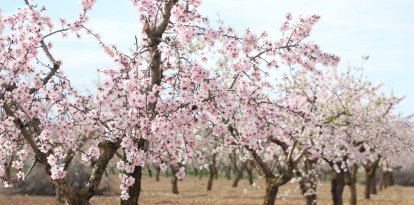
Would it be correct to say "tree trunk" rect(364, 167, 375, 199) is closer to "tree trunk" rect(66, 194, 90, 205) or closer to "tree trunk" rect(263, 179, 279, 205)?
"tree trunk" rect(263, 179, 279, 205)

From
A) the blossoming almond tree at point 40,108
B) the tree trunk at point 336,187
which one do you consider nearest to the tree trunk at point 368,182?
the tree trunk at point 336,187

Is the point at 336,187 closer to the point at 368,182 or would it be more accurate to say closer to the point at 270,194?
the point at 270,194

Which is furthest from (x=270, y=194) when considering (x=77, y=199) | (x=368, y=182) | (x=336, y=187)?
(x=368, y=182)

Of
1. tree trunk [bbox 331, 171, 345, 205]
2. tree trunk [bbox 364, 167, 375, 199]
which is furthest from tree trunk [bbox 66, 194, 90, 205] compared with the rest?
tree trunk [bbox 364, 167, 375, 199]

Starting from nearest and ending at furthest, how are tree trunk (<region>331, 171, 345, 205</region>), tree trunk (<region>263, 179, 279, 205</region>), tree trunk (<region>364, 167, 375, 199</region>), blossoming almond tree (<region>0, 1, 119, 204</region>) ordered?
blossoming almond tree (<region>0, 1, 119, 204</region>) → tree trunk (<region>263, 179, 279, 205</region>) → tree trunk (<region>331, 171, 345, 205</region>) → tree trunk (<region>364, 167, 375, 199</region>)

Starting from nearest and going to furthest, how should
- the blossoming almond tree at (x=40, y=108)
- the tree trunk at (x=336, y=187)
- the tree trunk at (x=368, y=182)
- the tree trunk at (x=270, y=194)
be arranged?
the blossoming almond tree at (x=40, y=108) → the tree trunk at (x=270, y=194) → the tree trunk at (x=336, y=187) → the tree trunk at (x=368, y=182)

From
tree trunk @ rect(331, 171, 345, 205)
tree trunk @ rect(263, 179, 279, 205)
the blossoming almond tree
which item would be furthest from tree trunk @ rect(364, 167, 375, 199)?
the blossoming almond tree

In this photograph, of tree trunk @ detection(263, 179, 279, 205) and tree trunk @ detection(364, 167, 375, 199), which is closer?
tree trunk @ detection(263, 179, 279, 205)

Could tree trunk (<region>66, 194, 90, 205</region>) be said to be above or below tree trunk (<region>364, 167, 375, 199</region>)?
below

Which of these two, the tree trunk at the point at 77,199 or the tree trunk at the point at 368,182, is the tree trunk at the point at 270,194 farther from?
the tree trunk at the point at 368,182

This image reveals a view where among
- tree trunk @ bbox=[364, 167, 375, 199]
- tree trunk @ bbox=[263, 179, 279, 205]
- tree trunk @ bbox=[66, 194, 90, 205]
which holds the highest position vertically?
tree trunk @ bbox=[364, 167, 375, 199]

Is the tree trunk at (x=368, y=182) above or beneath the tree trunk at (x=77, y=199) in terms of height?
above

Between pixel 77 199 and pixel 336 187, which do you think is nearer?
pixel 77 199

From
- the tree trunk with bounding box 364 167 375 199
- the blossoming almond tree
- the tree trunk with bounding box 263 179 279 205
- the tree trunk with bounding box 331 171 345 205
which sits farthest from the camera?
the tree trunk with bounding box 364 167 375 199
